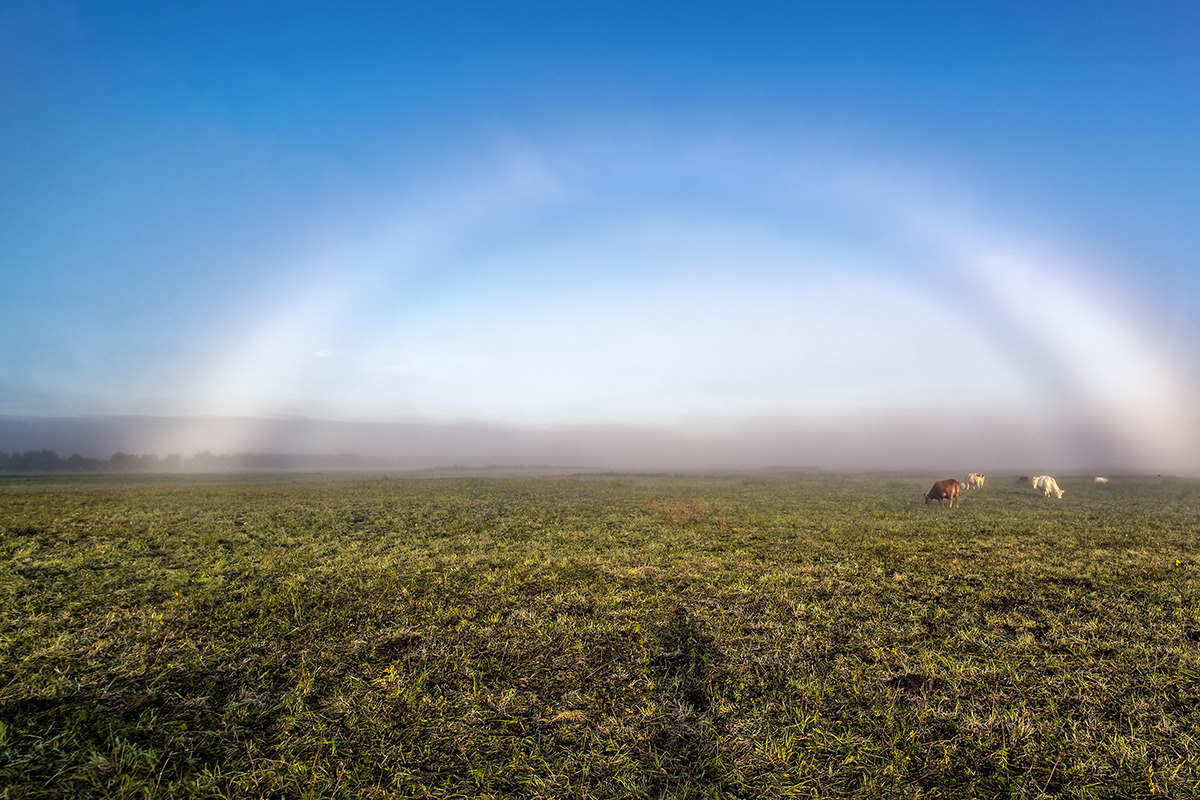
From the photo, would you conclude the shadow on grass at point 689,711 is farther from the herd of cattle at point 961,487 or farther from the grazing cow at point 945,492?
the grazing cow at point 945,492

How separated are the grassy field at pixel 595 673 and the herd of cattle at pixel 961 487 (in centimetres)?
1342

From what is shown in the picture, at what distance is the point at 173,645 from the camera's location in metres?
6.41

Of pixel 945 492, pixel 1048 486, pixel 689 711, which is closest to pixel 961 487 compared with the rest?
pixel 1048 486

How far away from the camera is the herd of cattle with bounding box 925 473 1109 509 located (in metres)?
25.2

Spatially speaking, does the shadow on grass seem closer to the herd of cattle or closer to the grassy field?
the grassy field

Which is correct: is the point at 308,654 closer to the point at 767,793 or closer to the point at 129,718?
the point at 129,718

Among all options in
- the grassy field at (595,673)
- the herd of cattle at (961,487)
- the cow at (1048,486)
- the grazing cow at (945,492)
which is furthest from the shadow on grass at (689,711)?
the cow at (1048,486)

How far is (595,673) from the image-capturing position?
19.1 ft

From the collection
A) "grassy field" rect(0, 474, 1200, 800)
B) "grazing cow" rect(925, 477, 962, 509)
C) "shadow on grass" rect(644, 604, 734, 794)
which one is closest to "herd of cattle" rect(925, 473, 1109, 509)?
"grazing cow" rect(925, 477, 962, 509)

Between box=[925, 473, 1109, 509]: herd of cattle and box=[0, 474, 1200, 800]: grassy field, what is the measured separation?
13.4 meters

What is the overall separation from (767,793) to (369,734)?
3586 millimetres

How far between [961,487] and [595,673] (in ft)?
121

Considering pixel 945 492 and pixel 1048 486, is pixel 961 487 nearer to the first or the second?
pixel 1048 486

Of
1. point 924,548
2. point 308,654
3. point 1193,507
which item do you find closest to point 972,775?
point 308,654
